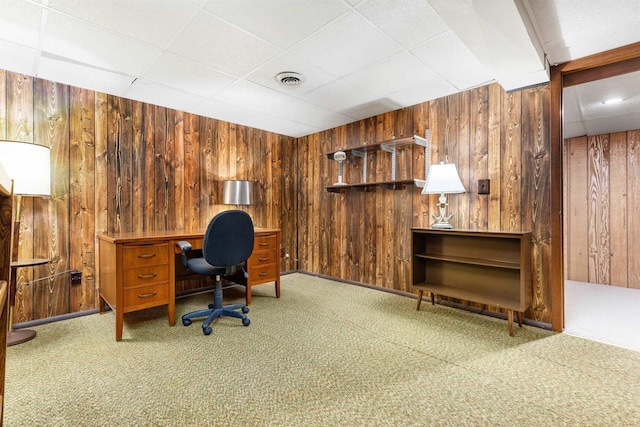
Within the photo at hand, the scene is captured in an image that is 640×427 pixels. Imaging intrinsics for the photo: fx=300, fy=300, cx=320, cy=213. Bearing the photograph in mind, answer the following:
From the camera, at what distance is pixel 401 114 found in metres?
3.55

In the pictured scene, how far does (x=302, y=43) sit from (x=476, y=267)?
2545 mm

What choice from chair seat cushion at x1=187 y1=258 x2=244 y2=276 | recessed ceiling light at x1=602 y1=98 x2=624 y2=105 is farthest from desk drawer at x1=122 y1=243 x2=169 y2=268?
recessed ceiling light at x1=602 y1=98 x2=624 y2=105

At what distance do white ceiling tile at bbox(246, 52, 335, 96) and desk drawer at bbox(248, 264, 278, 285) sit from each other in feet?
6.14

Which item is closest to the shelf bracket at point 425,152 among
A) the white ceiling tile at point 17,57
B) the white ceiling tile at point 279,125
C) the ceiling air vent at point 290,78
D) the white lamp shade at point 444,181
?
the white lamp shade at point 444,181

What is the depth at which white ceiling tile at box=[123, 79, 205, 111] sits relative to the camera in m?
2.90

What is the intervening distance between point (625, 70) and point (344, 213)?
9.71 feet

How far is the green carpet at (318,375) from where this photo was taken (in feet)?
4.83

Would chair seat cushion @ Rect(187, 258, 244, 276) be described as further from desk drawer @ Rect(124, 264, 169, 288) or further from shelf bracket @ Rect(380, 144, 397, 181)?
shelf bracket @ Rect(380, 144, 397, 181)

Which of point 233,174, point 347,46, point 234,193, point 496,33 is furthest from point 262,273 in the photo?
point 496,33

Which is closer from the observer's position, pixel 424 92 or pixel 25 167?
pixel 25 167

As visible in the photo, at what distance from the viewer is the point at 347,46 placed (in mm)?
2229

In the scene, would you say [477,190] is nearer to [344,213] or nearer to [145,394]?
[344,213]

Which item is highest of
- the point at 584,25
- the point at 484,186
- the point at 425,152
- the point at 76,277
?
the point at 584,25

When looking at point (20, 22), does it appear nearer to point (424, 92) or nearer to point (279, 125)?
point (279, 125)
